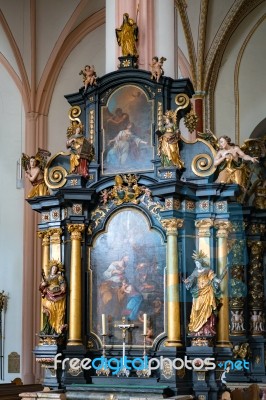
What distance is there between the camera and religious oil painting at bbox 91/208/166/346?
12469mm

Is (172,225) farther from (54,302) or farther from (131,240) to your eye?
(54,302)

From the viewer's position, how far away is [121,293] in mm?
12695

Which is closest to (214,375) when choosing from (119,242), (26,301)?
(119,242)

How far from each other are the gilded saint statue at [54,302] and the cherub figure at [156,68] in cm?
324

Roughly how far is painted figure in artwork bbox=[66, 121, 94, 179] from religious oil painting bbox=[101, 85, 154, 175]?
248 millimetres

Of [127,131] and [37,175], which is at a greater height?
[127,131]

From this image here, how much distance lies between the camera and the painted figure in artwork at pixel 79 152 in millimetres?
13031

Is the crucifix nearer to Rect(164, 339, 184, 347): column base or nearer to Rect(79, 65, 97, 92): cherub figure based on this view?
Rect(164, 339, 184, 347): column base

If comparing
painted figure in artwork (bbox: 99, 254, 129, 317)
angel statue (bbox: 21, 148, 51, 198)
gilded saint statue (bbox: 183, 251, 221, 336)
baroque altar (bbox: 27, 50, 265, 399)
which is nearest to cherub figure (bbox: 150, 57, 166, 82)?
baroque altar (bbox: 27, 50, 265, 399)

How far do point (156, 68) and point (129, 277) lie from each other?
3148 millimetres

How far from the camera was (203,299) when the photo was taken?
1207cm

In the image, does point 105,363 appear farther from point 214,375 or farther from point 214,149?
point 214,149

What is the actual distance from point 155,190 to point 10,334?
29.5ft

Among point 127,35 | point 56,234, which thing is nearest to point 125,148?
point 56,234
